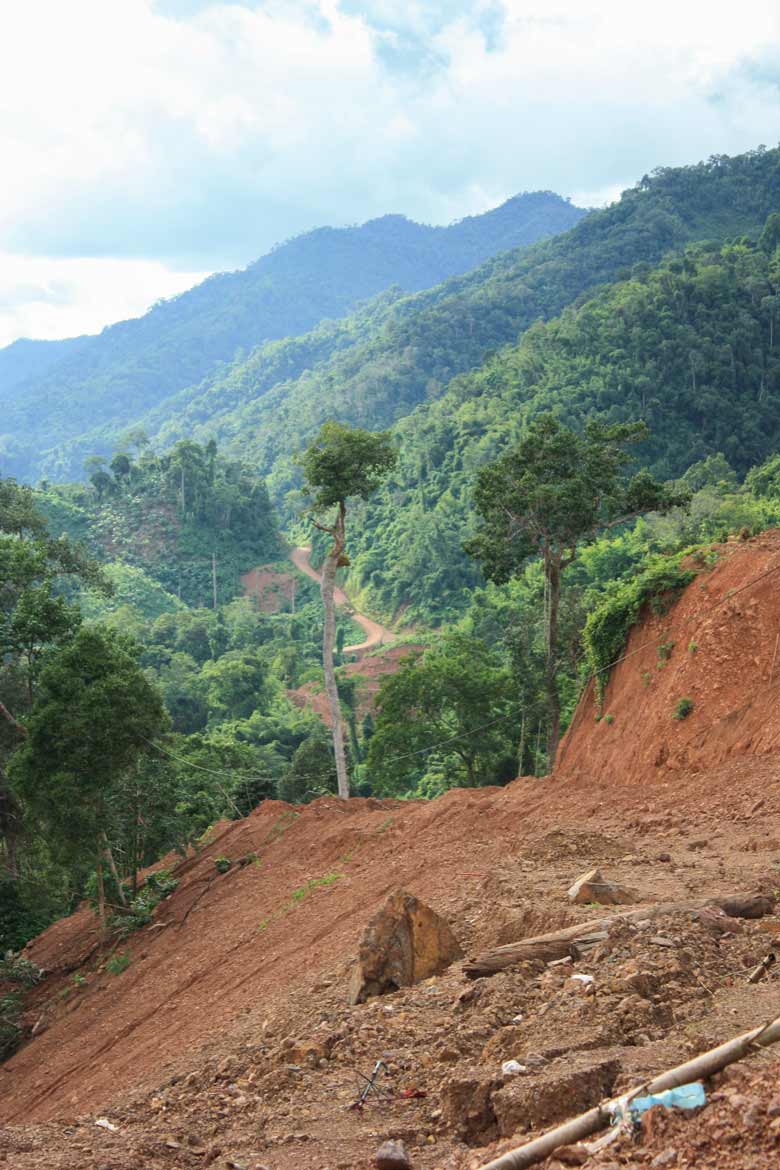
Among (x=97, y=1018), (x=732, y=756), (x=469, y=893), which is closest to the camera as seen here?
(x=469, y=893)

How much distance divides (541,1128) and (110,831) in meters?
10.5

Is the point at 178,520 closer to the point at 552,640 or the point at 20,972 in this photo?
the point at 552,640

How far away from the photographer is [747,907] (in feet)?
23.0

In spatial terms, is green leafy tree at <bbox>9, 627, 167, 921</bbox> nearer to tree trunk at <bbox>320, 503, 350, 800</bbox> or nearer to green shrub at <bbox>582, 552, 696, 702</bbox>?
tree trunk at <bbox>320, 503, 350, 800</bbox>

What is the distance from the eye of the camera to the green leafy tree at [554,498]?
2041cm

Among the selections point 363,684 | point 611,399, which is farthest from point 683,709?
point 611,399

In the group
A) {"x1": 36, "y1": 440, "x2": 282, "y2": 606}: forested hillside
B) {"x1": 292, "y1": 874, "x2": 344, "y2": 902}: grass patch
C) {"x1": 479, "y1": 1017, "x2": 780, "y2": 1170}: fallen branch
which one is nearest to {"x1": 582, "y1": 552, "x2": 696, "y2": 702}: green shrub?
{"x1": 292, "y1": 874, "x2": 344, "y2": 902}: grass patch

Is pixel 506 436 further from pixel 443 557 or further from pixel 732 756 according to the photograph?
pixel 732 756

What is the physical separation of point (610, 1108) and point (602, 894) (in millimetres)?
3660

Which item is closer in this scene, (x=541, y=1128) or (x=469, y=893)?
(x=541, y=1128)

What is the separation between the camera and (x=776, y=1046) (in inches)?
169

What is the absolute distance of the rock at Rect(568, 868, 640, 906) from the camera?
25.1 ft

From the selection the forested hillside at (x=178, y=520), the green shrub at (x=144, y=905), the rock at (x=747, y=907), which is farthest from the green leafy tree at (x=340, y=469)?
the forested hillside at (x=178, y=520)

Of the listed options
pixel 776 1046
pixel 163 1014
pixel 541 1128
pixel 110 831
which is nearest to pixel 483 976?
pixel 541 1128
